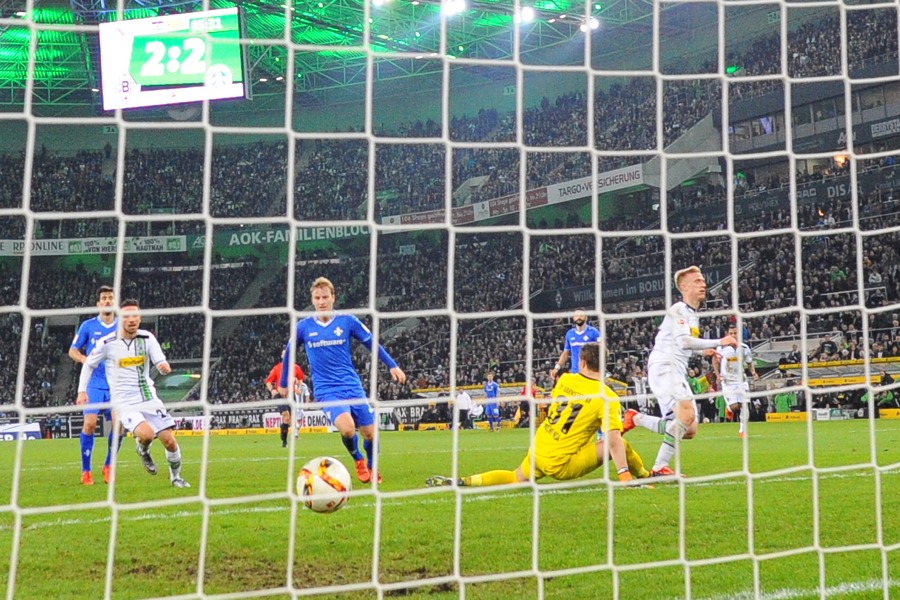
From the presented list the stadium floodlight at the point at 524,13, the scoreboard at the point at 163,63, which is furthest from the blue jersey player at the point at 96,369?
the scoreboard at the point at 163,63

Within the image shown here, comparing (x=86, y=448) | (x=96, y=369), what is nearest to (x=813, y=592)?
(x=96, y=369)

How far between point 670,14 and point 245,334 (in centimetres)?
1698

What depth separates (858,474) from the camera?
24.9 feet

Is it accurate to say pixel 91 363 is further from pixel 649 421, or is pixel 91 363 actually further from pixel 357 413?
pixel 649 421

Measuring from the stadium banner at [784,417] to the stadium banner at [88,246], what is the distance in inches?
749

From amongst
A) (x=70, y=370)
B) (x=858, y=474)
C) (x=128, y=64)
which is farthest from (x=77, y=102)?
(x=858, y=474)

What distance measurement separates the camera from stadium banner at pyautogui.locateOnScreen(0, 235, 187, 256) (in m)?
28.8

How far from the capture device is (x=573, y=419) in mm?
6086

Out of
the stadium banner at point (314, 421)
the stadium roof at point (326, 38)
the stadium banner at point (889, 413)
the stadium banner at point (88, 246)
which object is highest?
the stadium roof at point (326, 38)

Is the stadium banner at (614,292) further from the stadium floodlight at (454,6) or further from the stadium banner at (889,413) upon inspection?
the stadium floodlight at (454,6)

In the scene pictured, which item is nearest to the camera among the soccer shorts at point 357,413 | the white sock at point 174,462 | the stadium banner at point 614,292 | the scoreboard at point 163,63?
the soccer shorts at point 357,413

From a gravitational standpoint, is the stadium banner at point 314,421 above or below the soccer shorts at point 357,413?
below

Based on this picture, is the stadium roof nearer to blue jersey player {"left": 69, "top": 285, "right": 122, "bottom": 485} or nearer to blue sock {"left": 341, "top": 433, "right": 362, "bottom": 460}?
blue jersey player {"left": 69, "top": 285, "right": 122, "bottom": 485}

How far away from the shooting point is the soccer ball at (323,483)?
543 centimetres
